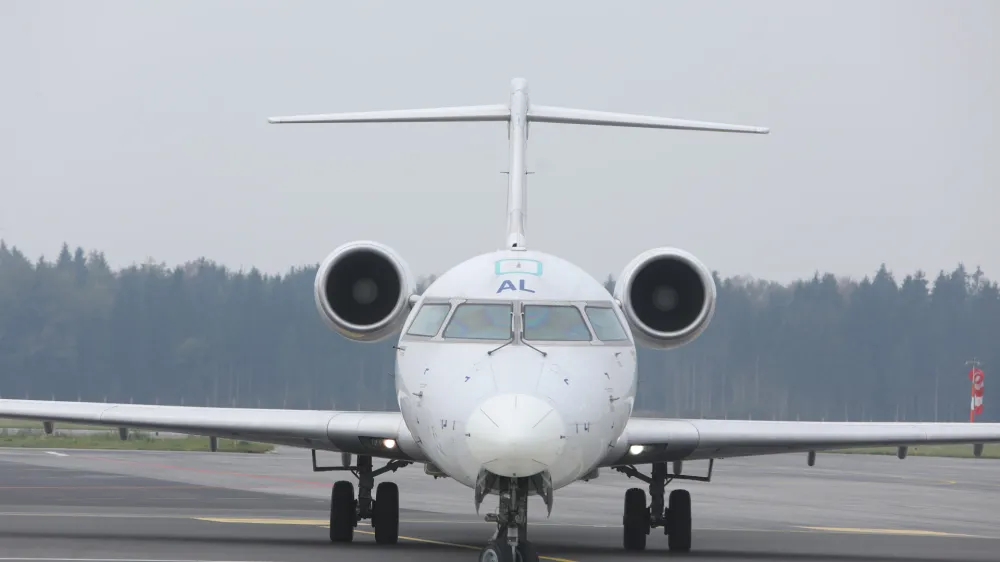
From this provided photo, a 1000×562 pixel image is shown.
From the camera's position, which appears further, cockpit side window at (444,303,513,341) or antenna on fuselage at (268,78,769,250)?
antenna on fuselage at (268,78,769,250)

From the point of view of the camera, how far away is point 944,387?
181 feet

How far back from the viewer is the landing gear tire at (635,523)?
1636 centimetres

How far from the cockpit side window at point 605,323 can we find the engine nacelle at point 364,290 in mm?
3209

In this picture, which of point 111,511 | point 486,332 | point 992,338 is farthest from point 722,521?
point 992,338

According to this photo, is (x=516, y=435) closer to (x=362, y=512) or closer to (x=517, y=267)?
(x=517, y=267)

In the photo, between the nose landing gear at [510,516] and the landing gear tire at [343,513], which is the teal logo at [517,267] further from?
the landing gear tire at [343,513]

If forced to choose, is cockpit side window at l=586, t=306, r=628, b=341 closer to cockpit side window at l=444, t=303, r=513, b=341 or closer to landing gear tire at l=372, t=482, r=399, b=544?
cockpit side window at l=444, t=303, r=513, b=341

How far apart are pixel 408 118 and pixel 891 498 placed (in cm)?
1339

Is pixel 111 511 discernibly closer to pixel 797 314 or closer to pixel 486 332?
pixel 486 332

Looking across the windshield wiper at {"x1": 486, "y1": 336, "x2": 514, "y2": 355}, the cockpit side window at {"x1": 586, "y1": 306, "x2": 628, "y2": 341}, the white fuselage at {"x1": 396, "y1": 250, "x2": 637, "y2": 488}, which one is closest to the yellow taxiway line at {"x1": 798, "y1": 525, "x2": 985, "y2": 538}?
the white fuselage at {"x1": 396, "y1": 250, "x2": 637, "y2": 488}

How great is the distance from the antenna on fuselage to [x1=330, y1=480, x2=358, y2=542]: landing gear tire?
315 cm

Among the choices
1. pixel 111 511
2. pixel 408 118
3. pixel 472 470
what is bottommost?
pixel 111 511

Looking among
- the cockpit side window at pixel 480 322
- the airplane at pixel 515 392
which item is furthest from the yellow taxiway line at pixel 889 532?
the cockpit side window at pixel 480 322

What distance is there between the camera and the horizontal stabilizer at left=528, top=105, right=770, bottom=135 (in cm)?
1675
